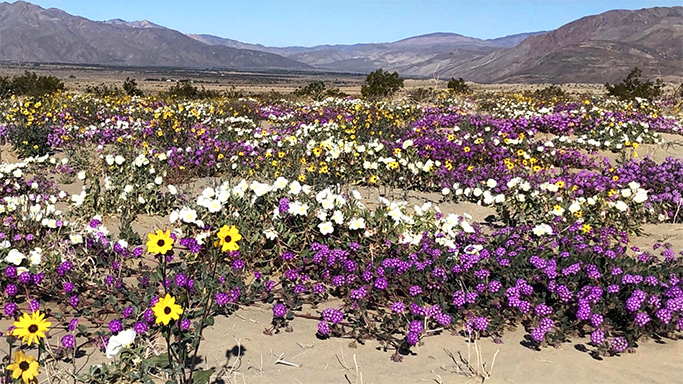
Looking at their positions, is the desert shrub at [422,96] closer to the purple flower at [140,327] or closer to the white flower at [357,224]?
the white flower at [357,224]

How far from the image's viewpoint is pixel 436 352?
3244 mm

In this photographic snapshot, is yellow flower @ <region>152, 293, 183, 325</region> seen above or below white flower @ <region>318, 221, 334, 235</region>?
above

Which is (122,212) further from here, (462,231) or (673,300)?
(673,300)

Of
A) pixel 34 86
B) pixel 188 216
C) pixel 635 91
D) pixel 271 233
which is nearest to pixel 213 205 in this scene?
pixel 188 216

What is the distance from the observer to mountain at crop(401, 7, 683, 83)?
101m

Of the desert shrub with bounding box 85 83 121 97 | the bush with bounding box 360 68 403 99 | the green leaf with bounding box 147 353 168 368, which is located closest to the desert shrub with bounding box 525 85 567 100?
the bush with bounding box 360 68 403 99

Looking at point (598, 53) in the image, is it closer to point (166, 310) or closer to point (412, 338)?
point (412, 338)

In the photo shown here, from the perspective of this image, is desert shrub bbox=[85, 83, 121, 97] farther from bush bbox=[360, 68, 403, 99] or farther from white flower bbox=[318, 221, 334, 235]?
white flower bbox=[318, 221, 334, 235]

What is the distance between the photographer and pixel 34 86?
1741 centimetres

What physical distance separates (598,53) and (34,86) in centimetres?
11649

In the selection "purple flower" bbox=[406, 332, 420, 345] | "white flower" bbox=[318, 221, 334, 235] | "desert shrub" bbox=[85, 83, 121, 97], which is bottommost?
"purple flower" bbox=[406, 332, 420, 345]

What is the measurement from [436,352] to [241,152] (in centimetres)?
591

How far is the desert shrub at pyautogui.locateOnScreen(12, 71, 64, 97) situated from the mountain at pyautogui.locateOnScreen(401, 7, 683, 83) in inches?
2117

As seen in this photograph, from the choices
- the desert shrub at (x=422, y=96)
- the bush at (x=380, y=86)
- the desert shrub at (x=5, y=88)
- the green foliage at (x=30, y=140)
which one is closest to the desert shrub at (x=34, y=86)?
the desert shrub at (x=5, y=88)
